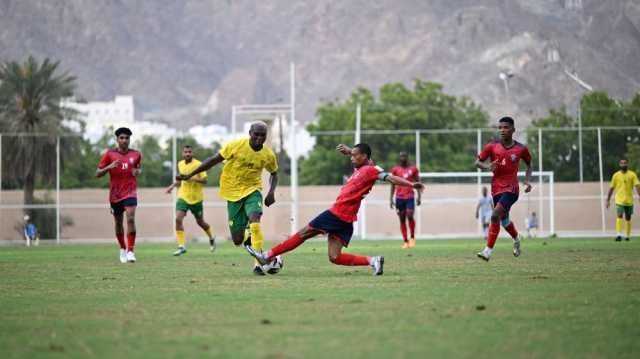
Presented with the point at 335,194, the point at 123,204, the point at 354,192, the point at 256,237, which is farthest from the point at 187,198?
the point at 335,194

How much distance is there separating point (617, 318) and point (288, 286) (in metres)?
5.05

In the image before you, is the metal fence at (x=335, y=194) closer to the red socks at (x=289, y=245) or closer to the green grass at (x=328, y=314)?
the red socks at (x=289, y=245)

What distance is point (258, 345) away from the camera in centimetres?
911

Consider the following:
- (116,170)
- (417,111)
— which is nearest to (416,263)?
(116,170)

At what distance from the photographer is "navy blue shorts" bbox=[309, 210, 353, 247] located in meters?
16.2

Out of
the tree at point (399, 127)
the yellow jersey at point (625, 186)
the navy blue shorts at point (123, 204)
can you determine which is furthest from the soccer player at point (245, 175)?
the tree at point (399, 127)

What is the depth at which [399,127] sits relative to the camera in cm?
10825

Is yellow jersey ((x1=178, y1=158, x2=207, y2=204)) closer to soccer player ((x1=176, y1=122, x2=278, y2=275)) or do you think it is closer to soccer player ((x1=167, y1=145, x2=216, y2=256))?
soccer player ((x1=167, y1=145, x2=216, y2=256))

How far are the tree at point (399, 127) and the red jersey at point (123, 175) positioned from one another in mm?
69358

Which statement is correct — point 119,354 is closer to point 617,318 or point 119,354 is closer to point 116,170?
point 617,318

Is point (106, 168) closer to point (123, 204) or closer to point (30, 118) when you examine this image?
point (123, 204)

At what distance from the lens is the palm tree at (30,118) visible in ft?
212

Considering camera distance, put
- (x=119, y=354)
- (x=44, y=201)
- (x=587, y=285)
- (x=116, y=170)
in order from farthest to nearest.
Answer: (x=44, y=201)
(x=116, y=170)
(x=587, y=285)
(x=119, y=354)

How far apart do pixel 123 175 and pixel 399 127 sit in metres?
86.6
